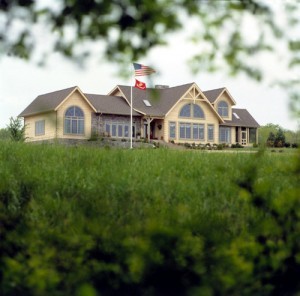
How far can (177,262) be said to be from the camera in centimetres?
429

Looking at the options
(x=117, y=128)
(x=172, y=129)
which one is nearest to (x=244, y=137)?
(x=172, y=129)

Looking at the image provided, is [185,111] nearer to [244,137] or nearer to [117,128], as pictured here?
[117,128]

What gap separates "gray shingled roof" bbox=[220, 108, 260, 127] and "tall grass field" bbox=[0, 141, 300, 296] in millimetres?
55652

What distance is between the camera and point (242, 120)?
209 feet

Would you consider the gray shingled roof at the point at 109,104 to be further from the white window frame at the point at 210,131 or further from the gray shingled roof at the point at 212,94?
the gray shingled roof at the point at 212,94

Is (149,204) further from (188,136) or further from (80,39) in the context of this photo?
(188,136)

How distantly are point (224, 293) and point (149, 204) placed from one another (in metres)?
1.61

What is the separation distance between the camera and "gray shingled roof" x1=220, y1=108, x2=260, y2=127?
6219cm

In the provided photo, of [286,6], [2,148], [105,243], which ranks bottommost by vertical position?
[105,243]

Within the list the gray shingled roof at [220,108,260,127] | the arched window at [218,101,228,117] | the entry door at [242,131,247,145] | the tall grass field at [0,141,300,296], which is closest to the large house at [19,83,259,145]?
the arched window at [218,101,228,117]

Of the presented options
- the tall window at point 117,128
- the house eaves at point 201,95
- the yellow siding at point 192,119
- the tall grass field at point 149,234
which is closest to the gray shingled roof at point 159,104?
the house eaves at point 201,95

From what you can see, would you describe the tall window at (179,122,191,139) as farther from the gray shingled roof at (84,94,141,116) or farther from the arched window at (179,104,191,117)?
the gray shingled roof at (84,94,141,116)

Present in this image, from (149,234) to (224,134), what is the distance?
5802 centimetres

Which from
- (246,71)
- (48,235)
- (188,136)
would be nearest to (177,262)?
(48,235)
